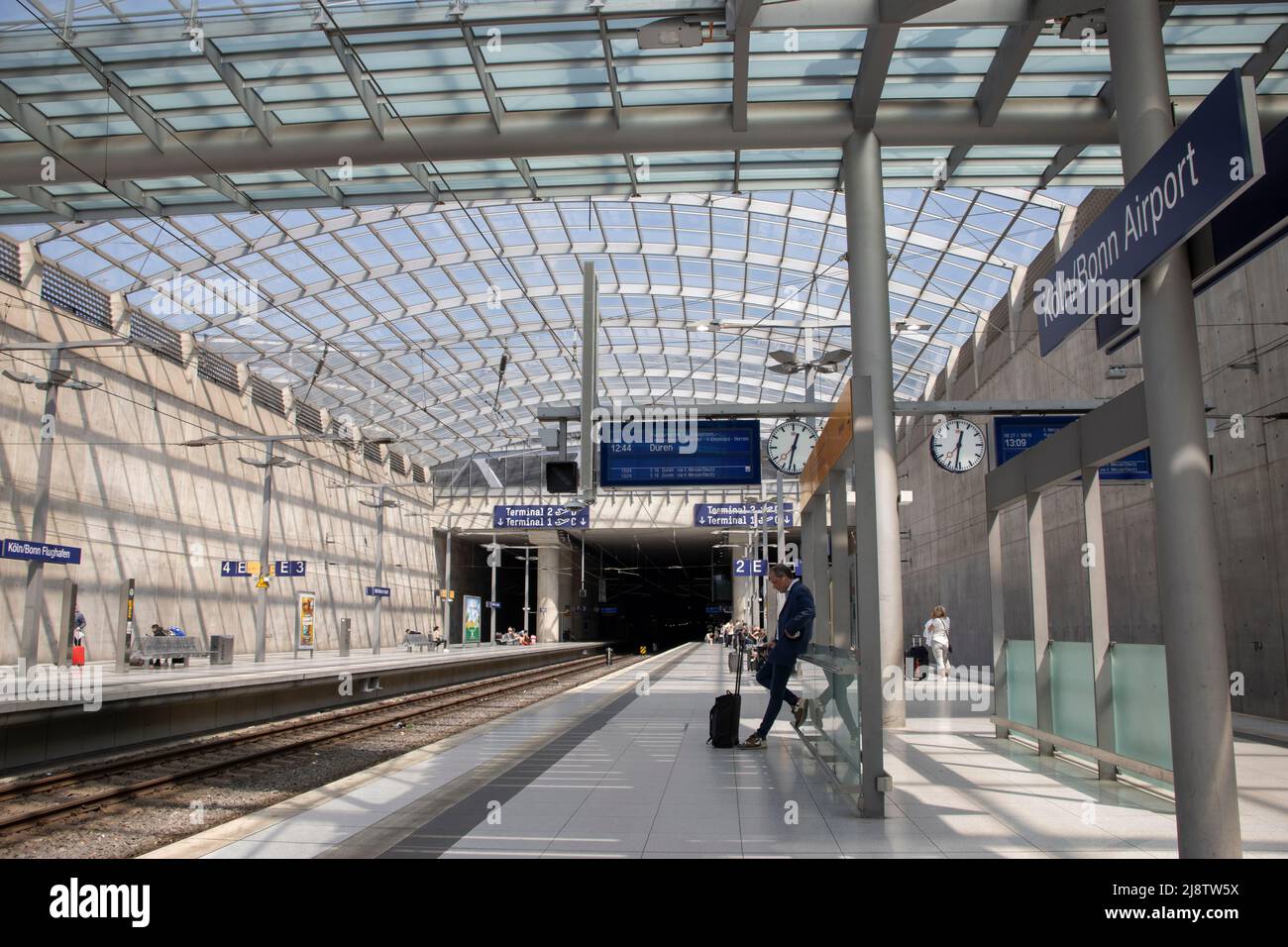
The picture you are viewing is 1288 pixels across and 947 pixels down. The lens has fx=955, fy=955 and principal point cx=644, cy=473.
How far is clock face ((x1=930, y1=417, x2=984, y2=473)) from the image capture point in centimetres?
1766

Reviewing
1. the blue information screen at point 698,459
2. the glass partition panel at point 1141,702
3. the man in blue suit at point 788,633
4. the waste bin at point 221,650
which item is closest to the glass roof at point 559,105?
the blue information screen at point 698,459

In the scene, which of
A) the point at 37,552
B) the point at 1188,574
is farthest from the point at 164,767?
the point at 1188,574

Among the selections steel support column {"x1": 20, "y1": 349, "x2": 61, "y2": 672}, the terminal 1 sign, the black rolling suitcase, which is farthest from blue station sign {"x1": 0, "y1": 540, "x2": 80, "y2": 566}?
the terminal 1 sign

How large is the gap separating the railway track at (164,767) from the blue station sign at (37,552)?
222 inches

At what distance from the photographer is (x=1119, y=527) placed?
18078mm

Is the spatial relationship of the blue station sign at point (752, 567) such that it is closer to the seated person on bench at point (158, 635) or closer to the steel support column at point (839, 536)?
the seated person on bench at point (158, 635)

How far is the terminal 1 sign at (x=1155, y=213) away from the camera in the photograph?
3.53 metres

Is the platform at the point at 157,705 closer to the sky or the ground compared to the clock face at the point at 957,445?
closer to the ground

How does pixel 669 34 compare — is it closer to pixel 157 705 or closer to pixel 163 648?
pixel 157 705

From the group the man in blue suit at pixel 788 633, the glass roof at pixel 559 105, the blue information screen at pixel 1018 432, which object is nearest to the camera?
the man in blue suit at pixel 788 633

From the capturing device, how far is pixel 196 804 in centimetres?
839

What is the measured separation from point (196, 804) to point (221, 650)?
18.3 metres
